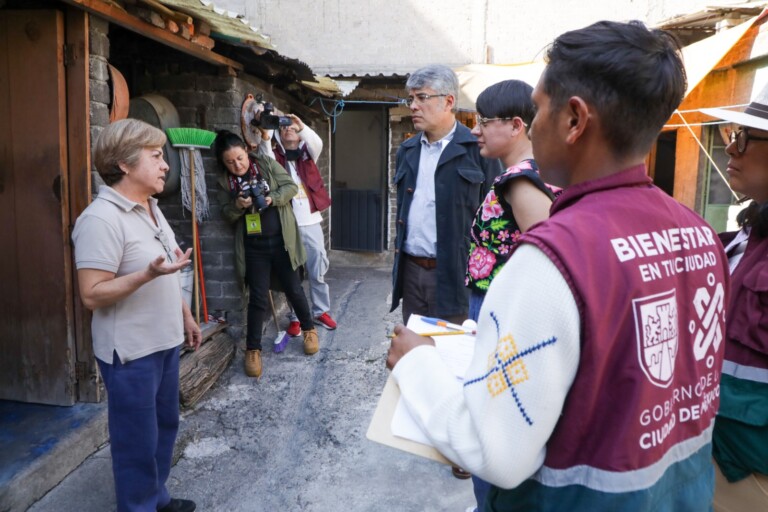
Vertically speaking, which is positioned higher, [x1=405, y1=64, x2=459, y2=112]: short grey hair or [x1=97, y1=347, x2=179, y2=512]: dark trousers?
[x1=405, y1=64, x2=459, y2=112]: short grey hair

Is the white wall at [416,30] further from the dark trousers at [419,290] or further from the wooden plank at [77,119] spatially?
the dark trousers at [419,290]

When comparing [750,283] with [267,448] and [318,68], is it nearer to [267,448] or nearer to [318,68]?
[267,448]

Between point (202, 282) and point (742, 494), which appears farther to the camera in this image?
point (202, 282)

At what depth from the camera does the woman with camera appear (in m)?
4.71

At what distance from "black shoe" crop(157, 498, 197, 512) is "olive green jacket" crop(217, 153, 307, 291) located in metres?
2.30

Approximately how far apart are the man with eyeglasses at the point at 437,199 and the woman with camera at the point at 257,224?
1.63 m

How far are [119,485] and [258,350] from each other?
2.37m

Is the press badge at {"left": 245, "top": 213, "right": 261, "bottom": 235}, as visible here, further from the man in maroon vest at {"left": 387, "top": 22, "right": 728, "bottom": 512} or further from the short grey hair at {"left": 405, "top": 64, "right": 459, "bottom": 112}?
the man in maroon vest at {"left": 387, "top": 22, "right": 728, "bottom": 512}

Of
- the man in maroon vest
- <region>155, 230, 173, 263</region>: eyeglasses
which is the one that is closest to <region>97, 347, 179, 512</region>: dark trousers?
<region>155, 230, 173, 263</region>: eyeglasses

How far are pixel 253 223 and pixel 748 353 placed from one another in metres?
3.93

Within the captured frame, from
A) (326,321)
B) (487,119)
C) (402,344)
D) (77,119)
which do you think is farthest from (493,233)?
(326,321)

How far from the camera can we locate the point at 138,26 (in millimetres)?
3500

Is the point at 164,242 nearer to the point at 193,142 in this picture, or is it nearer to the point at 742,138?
the point at 193,142

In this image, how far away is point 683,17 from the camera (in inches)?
292
